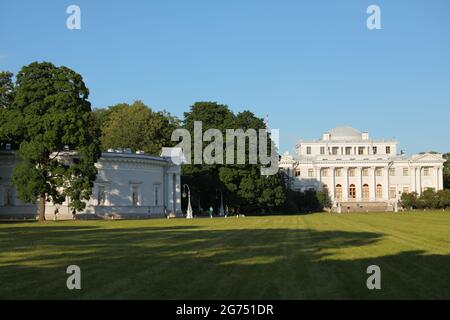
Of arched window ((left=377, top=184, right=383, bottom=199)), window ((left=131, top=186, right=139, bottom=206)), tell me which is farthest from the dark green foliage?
window ((left=131, top=186, right=139, bottom=206))

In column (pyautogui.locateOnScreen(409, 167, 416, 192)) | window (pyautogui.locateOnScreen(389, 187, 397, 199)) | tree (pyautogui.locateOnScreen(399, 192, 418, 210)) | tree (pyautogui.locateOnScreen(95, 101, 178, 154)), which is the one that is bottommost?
tree (pyautogui.locateOnScreen(399, 192, 418, 210))

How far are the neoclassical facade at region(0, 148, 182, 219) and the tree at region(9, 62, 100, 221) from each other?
298 inches

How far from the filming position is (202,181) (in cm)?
8119

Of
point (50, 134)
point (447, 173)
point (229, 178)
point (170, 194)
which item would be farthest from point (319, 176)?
point (50, 134)

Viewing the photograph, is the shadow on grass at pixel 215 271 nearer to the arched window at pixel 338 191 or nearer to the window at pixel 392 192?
the arched window at pixel 338 191

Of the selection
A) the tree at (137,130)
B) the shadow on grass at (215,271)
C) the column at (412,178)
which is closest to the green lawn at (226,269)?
the shadow on grass at (215,271)

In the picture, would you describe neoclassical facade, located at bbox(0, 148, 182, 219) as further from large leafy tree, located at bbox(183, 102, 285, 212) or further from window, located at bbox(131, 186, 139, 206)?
large leafy tree, located at bbox(183, 102, 285, 212)

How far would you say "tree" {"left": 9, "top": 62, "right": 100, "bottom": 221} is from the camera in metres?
52.5

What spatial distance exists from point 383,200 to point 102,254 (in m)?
120

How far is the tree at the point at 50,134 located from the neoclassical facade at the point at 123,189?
24.8 feet
